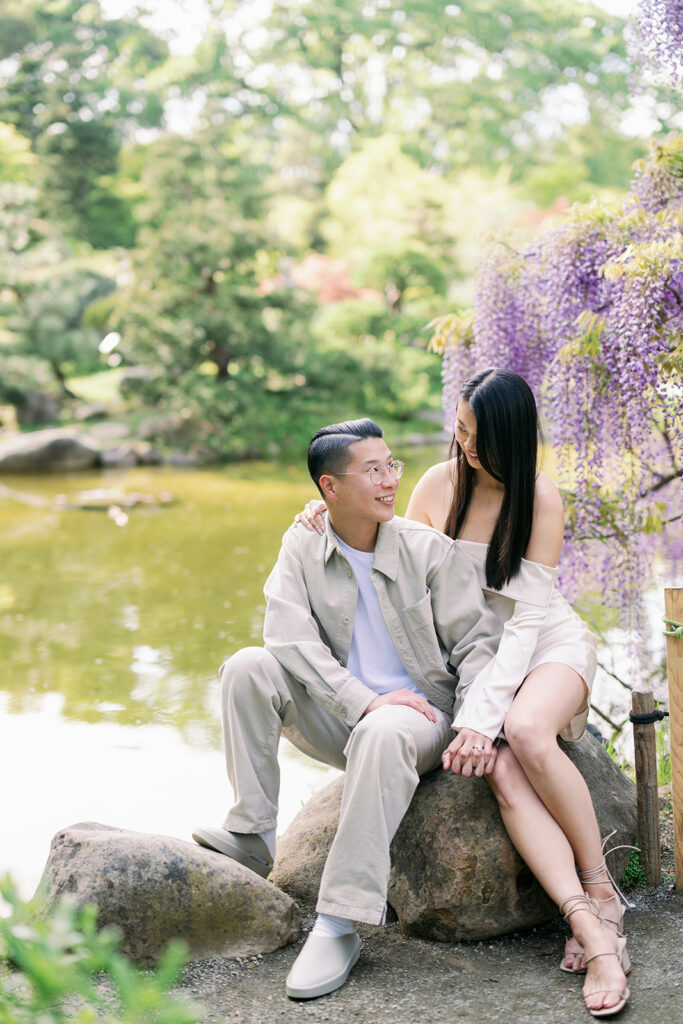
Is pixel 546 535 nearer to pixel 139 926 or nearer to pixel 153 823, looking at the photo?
pixel 139 926

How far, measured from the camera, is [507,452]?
2.46 meters

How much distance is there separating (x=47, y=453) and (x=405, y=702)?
10.7 meters

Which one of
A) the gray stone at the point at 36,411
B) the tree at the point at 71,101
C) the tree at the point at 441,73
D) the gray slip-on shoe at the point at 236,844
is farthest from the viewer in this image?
the tree at the point at 441,73

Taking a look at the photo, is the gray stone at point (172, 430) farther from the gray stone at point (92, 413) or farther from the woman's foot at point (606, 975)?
the woman's foot at point (606, 975)

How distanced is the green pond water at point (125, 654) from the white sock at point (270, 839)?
2.98 ft

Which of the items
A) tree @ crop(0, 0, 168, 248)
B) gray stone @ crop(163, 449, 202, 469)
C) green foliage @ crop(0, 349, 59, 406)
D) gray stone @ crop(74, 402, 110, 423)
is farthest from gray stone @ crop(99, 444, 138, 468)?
tree @ crop(0, 0, 168, 248)

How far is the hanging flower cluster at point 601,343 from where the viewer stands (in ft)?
10.4

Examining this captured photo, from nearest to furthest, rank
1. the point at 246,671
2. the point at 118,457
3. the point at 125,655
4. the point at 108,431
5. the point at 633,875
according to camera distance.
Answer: the point at 246,671
the point at 633,875
the point at 125,655
the point at 118,457
the point at 108,431

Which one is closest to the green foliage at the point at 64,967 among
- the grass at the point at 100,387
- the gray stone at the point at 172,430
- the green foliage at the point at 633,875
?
the green foliage at the point at 633,875

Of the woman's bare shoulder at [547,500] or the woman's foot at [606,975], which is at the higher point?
the woman's bare shoulder at [547,500]

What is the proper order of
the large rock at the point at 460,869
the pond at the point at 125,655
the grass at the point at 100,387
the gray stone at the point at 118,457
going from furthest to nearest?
the grass at the point at 100,387 → the gray stone at the point at 118,457 → the pond at the point at 125,655 → the large rock at the point at 460,869

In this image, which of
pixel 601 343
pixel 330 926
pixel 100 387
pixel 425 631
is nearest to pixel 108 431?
pixel 100 387

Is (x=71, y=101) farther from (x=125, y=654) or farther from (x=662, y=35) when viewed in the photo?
(x=662, y=35)

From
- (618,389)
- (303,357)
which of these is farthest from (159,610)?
(303,357)
